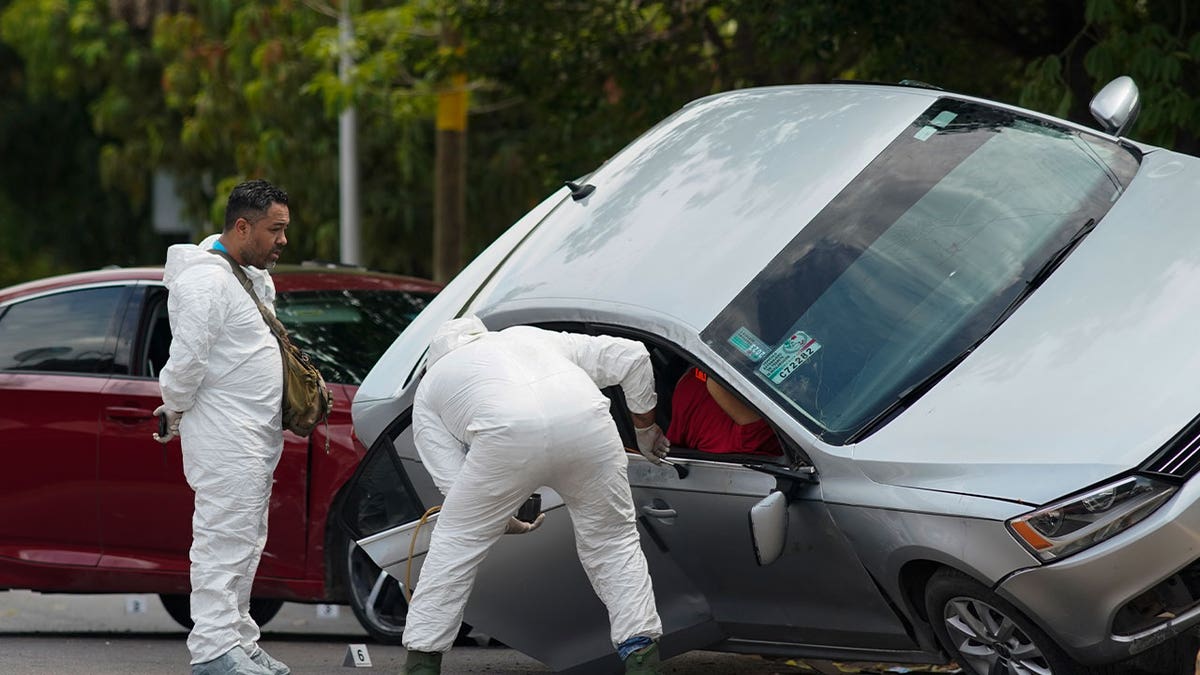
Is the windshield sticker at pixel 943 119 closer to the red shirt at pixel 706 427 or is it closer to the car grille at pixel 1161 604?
the red shirt at pixel 706 427

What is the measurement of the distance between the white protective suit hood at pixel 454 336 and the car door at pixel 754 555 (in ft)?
1.27

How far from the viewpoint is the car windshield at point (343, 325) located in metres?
7.50

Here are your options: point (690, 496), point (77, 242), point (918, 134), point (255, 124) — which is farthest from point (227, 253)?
point (77, 242)

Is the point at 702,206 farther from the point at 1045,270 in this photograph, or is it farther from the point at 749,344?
the point at 1045,270

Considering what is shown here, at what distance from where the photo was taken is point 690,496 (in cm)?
550

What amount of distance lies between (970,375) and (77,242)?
72.2ft

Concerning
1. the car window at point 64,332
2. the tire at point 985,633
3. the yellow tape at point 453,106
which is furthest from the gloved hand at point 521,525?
the yellow tape at point 453,106

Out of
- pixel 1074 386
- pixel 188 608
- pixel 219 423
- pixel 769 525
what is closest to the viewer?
pixel 1074 386

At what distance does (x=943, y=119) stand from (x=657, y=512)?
166 centimetres

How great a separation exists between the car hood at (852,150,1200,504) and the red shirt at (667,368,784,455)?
61 centimetres

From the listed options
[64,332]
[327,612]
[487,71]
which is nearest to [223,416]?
[64,332]

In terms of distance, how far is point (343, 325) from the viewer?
306 inches

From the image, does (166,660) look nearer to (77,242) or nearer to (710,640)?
(710,640)

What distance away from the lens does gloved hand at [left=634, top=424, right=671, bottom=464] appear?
5.59m
